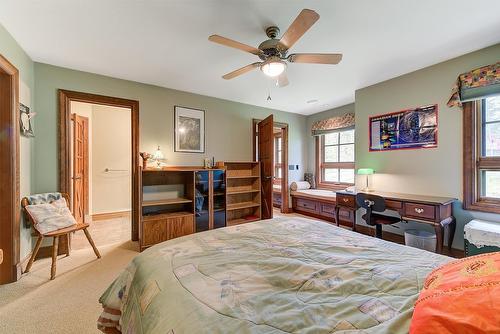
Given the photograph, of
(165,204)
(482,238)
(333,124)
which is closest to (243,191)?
(165,204)

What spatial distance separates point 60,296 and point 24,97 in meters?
2.19

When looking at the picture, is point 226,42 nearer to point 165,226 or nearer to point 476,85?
point 165,226

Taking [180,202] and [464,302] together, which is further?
[180,202]

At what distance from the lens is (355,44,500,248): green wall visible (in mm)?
2633

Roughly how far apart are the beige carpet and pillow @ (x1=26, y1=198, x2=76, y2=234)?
49 cm

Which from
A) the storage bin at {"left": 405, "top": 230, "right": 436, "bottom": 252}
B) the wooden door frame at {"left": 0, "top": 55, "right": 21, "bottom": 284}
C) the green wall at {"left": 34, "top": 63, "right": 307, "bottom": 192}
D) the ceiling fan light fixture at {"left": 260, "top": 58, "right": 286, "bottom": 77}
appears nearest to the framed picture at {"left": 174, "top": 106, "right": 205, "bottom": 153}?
the green wall at {"left": 34, "top": 63, "right": 307, "bottom": 192}

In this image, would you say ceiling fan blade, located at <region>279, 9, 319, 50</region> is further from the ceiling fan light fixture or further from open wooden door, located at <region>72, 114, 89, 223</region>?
open wooden door, located at <region>72, 114, 89, 223</region>

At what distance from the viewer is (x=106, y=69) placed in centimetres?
289

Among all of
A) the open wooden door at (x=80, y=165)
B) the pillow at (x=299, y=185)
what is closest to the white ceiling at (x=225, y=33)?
the open wooden door at (x=80, y=165)

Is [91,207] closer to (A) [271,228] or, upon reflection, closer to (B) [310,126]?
(A) [271,228]

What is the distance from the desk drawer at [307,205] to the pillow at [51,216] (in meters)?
4.14

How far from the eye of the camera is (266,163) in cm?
425

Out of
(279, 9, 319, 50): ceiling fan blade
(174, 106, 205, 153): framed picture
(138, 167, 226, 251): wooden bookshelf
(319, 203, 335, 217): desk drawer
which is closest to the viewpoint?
(279, 9, 319, 50): ceiling fan blade

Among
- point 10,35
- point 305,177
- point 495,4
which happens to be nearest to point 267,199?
point 305,177
